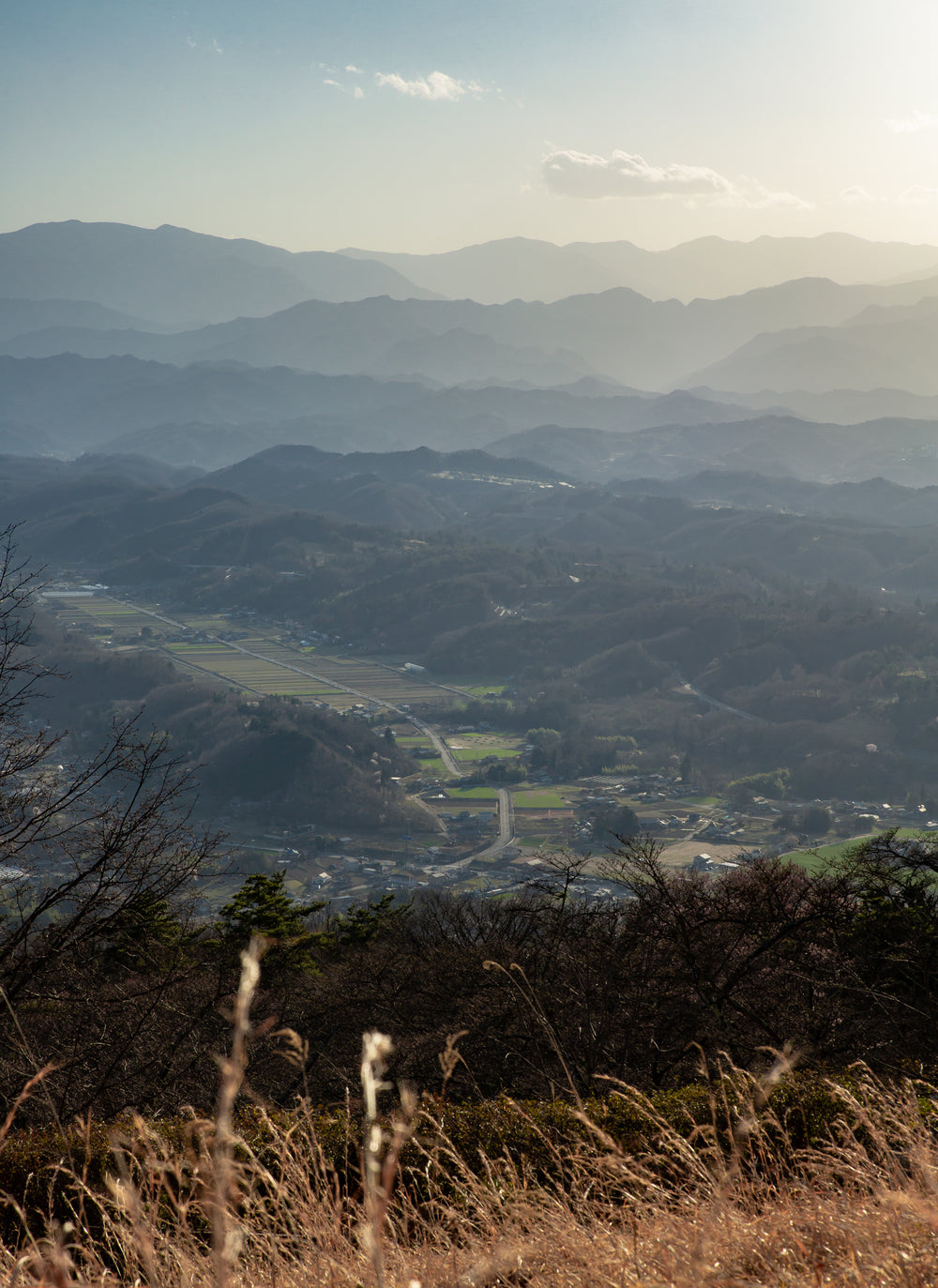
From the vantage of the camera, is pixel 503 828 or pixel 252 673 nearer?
pixel 503 828

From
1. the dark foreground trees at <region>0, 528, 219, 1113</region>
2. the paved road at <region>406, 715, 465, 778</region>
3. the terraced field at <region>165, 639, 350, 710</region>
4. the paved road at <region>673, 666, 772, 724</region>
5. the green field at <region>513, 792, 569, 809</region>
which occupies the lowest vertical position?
the green field at <region>513, 792, 569, 809</region>

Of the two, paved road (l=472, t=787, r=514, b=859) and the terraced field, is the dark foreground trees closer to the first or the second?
paved road (l=472, t=787, r=514, b=859)

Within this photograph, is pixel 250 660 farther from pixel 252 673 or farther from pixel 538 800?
pixel 538 800

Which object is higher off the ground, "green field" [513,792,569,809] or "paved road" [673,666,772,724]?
"paved road" [673,666,772,724]

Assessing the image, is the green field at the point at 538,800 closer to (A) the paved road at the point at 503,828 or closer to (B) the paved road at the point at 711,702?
(A) the paved road at the point at 503,828

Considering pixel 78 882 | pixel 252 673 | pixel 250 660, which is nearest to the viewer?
pixel 78 882

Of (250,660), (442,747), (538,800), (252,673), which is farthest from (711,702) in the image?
(250,660)

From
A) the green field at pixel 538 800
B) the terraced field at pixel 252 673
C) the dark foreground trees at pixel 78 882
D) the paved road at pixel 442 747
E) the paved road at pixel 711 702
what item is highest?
the dark foreground trees at pixel 78 882

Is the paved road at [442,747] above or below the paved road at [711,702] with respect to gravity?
below

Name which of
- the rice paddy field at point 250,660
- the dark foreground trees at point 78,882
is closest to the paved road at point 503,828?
the rice paddy field at point 250,660

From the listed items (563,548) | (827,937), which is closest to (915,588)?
(563,548)

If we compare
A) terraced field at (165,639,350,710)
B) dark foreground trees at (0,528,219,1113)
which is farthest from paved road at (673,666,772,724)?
dark foreground trees at (0,528,219,1113)

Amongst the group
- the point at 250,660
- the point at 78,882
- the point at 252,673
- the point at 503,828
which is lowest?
the point at 503,828
